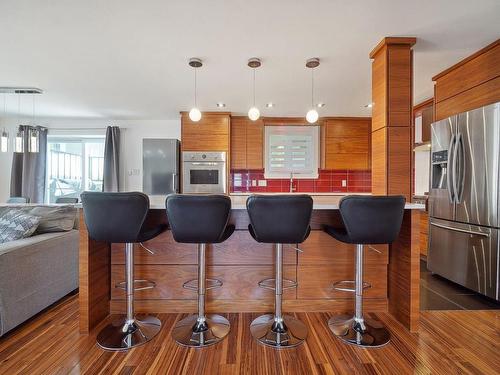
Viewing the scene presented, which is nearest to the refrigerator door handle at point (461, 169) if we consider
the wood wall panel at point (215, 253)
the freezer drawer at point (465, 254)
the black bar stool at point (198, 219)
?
the freezer drawer at point (465, 254)

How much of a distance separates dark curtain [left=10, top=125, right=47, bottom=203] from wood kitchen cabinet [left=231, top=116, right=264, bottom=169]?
12.2ft

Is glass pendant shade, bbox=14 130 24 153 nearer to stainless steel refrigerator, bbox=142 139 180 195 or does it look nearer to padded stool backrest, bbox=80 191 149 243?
stainless steel refrigerator, bbox=142 139 180 195

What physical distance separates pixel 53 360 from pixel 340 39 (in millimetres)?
3118

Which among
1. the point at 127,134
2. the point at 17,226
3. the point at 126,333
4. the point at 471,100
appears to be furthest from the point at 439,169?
the point at 127,134

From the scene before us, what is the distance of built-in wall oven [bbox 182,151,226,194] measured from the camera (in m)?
4.17

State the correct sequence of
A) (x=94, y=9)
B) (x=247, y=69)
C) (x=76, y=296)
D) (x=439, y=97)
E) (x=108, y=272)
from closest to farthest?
(x=94, y=9) < (x=108, y=272) < (x=76, y=296) < (x=247, y=69) < (x=439, y=97)

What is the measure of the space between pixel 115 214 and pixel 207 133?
113 inches

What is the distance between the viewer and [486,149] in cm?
225

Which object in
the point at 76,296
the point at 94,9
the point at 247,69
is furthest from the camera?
the point at 247,69

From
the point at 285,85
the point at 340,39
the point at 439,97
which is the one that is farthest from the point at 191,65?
the point at 439,97

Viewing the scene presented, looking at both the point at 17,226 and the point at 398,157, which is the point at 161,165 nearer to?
the point at 17,226

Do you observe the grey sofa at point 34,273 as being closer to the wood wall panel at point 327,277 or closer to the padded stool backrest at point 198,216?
the padded stool backrest at point 198,216

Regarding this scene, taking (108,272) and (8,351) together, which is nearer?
(8,351)

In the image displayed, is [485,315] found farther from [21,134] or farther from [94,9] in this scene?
[21,134]
